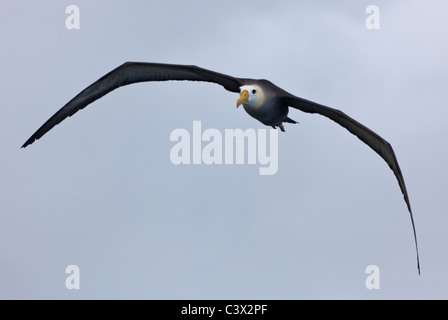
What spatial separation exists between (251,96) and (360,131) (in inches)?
87.2

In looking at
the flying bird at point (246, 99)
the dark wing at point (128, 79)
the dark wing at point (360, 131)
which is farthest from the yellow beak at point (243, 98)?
the dark wing at point (128, 79)

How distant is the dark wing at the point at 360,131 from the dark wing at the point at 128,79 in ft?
4.56

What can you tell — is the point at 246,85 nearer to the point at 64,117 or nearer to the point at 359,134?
the point at 359,134

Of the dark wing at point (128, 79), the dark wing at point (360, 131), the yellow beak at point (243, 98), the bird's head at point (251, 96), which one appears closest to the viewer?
the yellow beak at point (243, 98)

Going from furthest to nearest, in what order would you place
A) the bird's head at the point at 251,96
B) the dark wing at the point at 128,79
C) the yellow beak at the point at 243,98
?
the dark wing at the point at 128,79, the bird's head at the point at 251,96, the yellow beak at the point at 243,98

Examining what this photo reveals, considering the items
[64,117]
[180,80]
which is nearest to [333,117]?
[180,80]

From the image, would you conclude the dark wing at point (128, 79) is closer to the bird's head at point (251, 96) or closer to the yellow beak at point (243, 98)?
the bird's head at point (251, 96)

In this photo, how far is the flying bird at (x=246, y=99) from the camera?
13.2 metres

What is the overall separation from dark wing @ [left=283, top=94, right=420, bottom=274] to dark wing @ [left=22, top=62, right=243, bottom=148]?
139 centimetres

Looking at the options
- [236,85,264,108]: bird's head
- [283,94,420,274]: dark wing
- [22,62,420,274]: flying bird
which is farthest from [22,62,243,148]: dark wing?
[283,94,420,274]: dark wing

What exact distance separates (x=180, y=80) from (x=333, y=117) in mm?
3347

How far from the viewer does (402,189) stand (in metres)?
13.8

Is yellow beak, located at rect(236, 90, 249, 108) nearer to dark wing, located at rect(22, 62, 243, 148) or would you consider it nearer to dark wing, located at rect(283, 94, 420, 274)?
dark wing, located at rect(283, 94, 420, 274)

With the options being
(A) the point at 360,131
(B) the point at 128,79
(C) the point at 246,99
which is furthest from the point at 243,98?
(B) the point at 128,79
